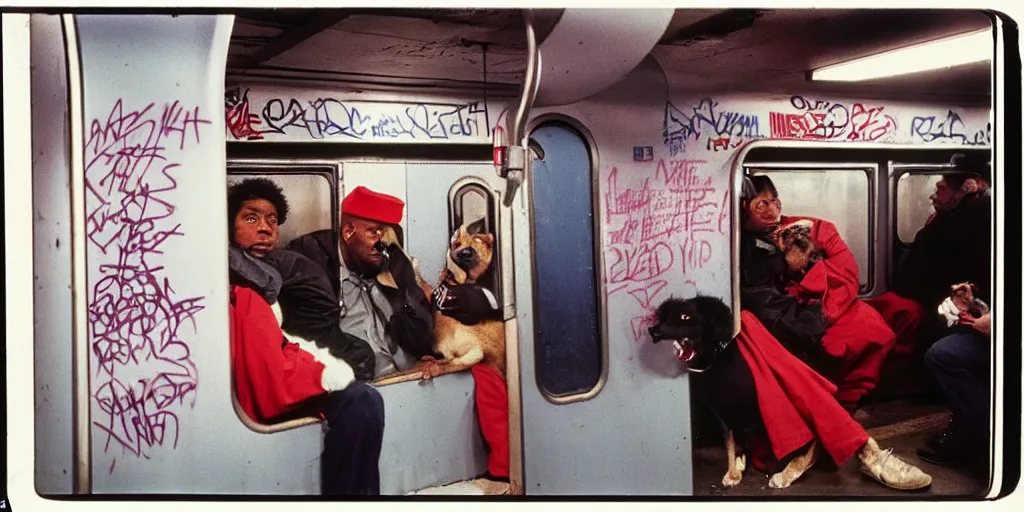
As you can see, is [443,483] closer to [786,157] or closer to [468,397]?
[468,397]

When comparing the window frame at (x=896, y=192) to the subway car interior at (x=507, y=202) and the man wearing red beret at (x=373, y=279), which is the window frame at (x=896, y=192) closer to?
the subway car interior at (x=507, y=202)

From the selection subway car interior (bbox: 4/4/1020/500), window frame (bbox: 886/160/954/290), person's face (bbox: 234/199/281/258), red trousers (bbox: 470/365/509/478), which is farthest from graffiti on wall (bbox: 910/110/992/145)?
person's face (bbox: 234/199/281/258)

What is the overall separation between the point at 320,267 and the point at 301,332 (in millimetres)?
264

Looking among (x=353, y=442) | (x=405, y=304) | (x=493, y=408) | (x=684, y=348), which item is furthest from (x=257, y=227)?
(x=684, y=348)

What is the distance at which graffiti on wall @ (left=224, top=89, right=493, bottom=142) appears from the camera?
342 cm

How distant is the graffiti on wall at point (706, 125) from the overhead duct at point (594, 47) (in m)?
0.27

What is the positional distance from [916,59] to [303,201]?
2470mm

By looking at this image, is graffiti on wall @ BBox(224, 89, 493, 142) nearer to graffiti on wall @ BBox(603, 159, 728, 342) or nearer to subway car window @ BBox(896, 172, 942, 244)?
graffiti on wall @ BBox(603, 159, 728, 342)

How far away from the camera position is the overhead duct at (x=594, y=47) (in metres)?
3.40

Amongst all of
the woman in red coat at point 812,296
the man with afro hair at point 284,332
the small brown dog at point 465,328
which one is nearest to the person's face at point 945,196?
the woman in red coat at point 812,296

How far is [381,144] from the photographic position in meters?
3.45

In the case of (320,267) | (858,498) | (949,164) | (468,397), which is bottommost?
(858,498)

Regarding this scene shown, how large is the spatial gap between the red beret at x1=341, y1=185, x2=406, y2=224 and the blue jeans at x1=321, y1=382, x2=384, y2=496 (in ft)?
2.17

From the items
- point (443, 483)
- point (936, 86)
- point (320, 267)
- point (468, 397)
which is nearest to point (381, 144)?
point (320, 267)
